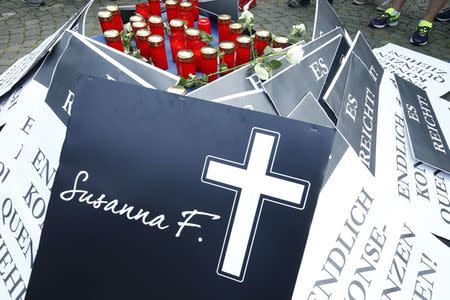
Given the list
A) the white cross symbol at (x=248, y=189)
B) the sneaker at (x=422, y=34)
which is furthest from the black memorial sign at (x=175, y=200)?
the sneaker at (x=422, y=34)

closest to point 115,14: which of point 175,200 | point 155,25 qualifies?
point 155,25

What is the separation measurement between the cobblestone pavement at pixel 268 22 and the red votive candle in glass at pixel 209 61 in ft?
6.91

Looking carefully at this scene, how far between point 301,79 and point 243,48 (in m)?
0.39

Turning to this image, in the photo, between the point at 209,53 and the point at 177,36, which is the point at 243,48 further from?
the point at 177,36

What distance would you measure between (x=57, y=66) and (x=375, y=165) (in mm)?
1458

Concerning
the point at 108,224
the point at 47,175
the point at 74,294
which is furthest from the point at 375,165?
the point at 47,175

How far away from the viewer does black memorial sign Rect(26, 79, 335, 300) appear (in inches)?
33.1

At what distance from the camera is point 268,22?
3.94m

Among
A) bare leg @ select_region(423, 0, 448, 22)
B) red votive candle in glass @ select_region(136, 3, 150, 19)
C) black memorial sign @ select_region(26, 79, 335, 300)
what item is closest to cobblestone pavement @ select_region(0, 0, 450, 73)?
bare leg @ select_region(423, 0, 448, 22)

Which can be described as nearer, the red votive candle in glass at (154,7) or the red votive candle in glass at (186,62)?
the red votive candle in glass at (186,62)

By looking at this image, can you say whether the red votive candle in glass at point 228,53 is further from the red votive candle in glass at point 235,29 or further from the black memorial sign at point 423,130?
the black memorial sign at point 423,130

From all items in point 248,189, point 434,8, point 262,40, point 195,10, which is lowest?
point 434,8

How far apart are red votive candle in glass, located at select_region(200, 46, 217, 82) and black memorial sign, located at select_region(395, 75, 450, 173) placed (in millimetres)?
1092

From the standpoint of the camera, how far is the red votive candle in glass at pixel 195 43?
1.81 m
